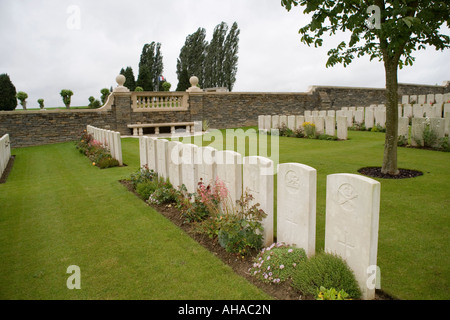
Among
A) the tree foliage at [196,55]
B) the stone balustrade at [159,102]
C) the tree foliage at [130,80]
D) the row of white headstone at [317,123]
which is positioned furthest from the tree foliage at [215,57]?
the row of white headstone at [317,123]

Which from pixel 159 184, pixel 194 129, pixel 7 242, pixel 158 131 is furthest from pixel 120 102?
pixel 7 242

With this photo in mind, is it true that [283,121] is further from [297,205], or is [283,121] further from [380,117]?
[297,205]

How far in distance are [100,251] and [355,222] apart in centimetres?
300

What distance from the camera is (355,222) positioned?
9.30 ft

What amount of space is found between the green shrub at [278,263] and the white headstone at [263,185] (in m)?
0.35

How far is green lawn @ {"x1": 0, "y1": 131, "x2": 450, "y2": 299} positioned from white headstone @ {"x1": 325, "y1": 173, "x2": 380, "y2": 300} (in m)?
0.43

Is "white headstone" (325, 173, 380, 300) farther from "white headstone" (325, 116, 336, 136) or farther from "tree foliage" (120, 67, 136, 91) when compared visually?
"tree foliage" (120, 67, 136, 91)

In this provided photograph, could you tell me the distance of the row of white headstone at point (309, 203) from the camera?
2754 mm

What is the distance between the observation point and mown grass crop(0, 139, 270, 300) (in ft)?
10.3

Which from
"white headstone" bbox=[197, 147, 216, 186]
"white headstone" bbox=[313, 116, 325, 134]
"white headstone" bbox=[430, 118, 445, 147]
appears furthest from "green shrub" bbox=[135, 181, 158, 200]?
"white headstone" bbox=[313, 116, 325, 134]

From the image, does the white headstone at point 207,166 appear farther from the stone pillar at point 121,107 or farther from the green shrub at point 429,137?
the stone pillar at point 121,107

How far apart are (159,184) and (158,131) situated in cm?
1127

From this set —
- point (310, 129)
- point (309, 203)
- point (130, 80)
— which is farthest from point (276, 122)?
point (130, 80)
